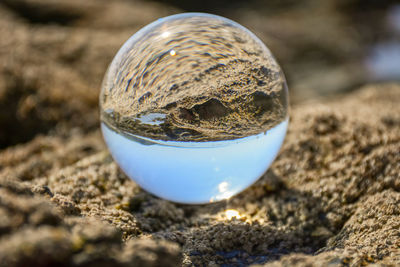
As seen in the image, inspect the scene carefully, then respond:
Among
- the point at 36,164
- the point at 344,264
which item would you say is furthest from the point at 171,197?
the point at 36,164

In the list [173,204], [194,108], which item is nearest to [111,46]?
[173,204]

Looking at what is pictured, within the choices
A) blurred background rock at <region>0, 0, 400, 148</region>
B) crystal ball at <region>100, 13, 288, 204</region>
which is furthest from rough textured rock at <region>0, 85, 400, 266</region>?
blurred background rock at <region>0, 0, 400, 148</region>

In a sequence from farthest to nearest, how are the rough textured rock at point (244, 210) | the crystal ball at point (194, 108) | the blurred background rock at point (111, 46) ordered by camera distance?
the blurred background rock at point (111, 46)
the crystal ball at point (194, 108)
the rough textured rock at point (244, 210)

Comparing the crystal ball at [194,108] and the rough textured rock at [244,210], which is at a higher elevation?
the crystal ball at [194,108]

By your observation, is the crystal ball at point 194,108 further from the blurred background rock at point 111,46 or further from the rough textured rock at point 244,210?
the blurred background rock at point 111,46

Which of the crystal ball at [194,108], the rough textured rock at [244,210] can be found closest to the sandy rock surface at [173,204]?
the rough textured rock at [244,210]

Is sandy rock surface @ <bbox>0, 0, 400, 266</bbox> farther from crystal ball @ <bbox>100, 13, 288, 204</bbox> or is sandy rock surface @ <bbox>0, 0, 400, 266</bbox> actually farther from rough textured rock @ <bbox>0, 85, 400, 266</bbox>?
crystal ball @ <bbox>100, 13, 288, 204</bbox>
